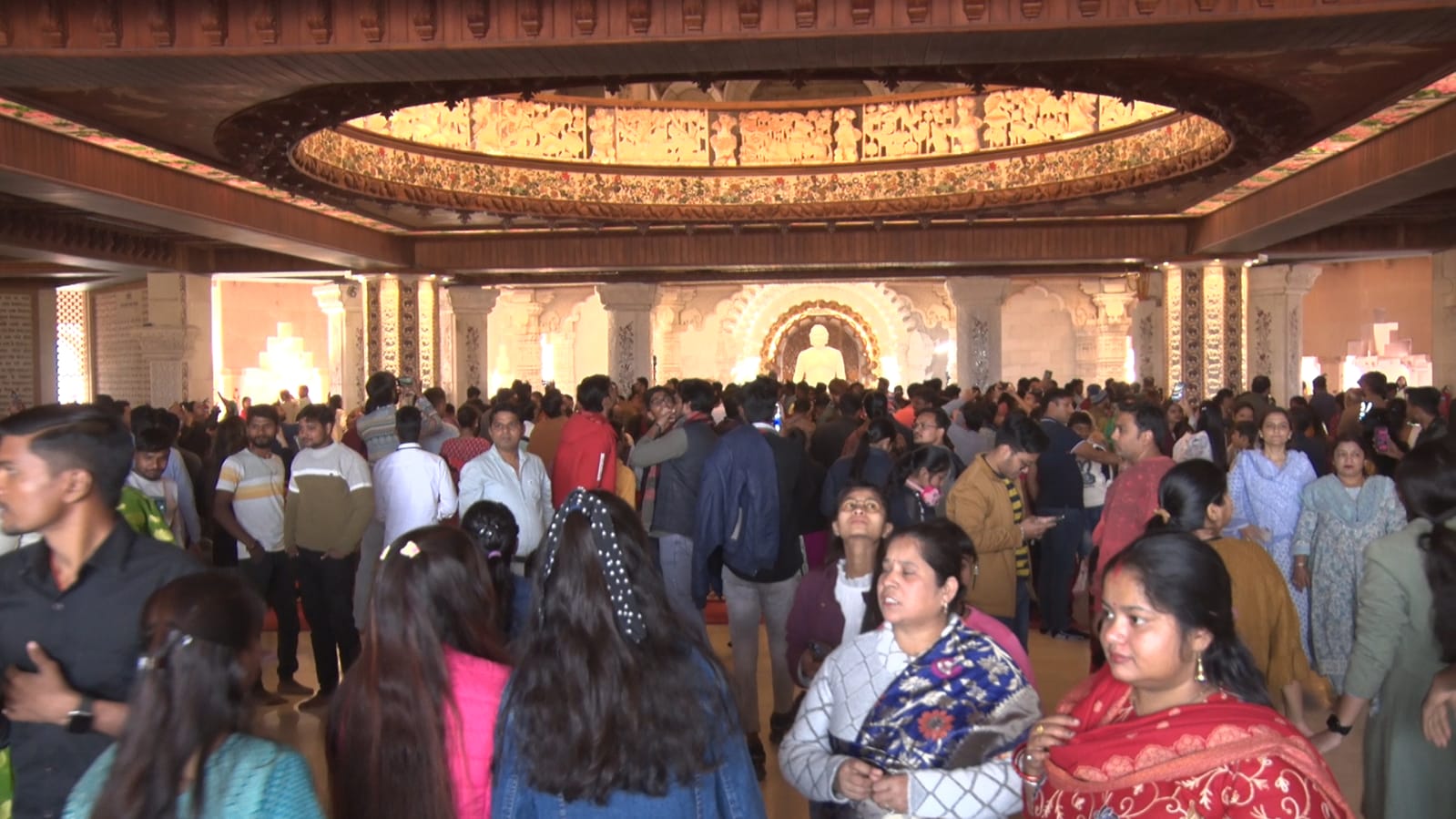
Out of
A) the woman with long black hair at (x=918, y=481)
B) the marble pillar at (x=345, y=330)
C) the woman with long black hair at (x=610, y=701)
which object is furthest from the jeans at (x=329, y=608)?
the marble pillar at (x=345, y=330)

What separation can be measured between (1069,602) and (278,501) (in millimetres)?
4488

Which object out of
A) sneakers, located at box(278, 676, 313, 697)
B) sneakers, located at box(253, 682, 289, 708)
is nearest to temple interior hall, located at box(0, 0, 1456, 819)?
sneakers, located at box(253, 682, 289, 708)

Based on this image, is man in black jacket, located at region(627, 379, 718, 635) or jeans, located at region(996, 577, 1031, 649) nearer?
jeans, located at region(996, 577, 1031, 649)

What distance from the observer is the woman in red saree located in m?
2.02

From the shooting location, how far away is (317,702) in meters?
5.94

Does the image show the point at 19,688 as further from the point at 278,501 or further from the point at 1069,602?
the point at 1069,602

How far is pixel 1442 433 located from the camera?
21.9 feet

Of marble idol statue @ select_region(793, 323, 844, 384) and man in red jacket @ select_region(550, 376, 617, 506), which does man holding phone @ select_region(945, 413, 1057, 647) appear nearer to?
man in red jacket @ select_region(550, 376, 617, 506)

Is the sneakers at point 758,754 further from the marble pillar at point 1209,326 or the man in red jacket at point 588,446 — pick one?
the marble pillar at point 1209,326

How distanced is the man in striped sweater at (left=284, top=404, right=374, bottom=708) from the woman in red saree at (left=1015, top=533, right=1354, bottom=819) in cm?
402

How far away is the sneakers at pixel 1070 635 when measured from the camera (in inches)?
289

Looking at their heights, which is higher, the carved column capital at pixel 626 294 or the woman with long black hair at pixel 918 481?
the carved column capital at pixel 626 294

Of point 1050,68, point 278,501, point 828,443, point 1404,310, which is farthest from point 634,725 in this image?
point 1404,310

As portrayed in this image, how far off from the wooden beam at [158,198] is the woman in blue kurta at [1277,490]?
23.7 ft
